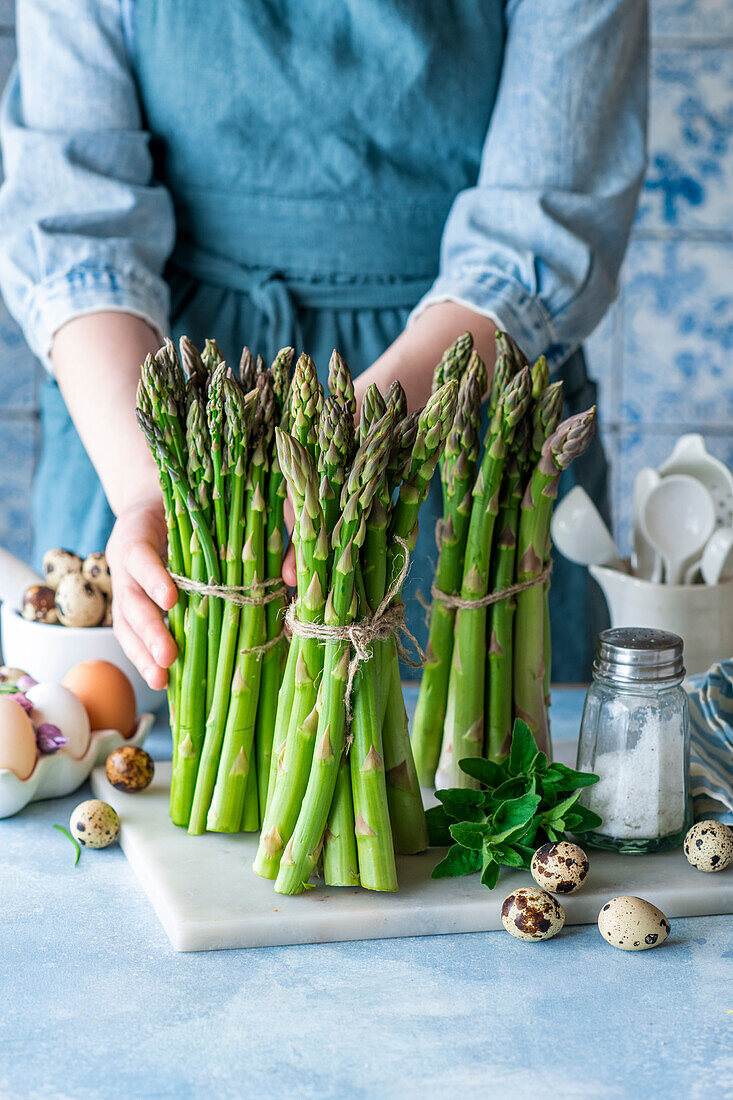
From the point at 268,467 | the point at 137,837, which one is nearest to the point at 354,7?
the point at 268,467

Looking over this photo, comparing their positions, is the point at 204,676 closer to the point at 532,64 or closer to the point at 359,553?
the point at 359,553

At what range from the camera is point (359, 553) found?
31.1 inches

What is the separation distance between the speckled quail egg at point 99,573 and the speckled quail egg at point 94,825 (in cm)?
29

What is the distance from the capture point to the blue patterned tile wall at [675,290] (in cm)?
271

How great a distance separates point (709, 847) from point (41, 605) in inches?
27.6

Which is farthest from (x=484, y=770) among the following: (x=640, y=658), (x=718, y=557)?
(x=718, y=557)

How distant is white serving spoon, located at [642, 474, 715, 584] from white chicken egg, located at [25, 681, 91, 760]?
675 mm

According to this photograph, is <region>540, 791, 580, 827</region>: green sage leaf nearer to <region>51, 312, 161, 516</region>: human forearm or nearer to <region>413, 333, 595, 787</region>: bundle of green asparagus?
<region>413, 333, 595, 787</region>: bundle of green asparagus

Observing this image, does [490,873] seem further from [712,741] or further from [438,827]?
[712,741]

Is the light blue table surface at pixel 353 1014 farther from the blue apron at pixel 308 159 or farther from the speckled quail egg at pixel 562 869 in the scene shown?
the blue apron at pixel 308 159

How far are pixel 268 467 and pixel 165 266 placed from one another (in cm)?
81

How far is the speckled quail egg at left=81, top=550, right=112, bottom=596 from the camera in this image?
44.1 inches

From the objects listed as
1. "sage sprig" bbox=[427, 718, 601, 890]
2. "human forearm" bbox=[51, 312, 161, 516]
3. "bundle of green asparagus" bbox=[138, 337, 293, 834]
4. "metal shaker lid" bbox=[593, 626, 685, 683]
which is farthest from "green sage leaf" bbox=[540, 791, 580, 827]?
"human forearm" bbox=[51, 312, 161, 516]

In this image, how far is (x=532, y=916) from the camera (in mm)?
750
